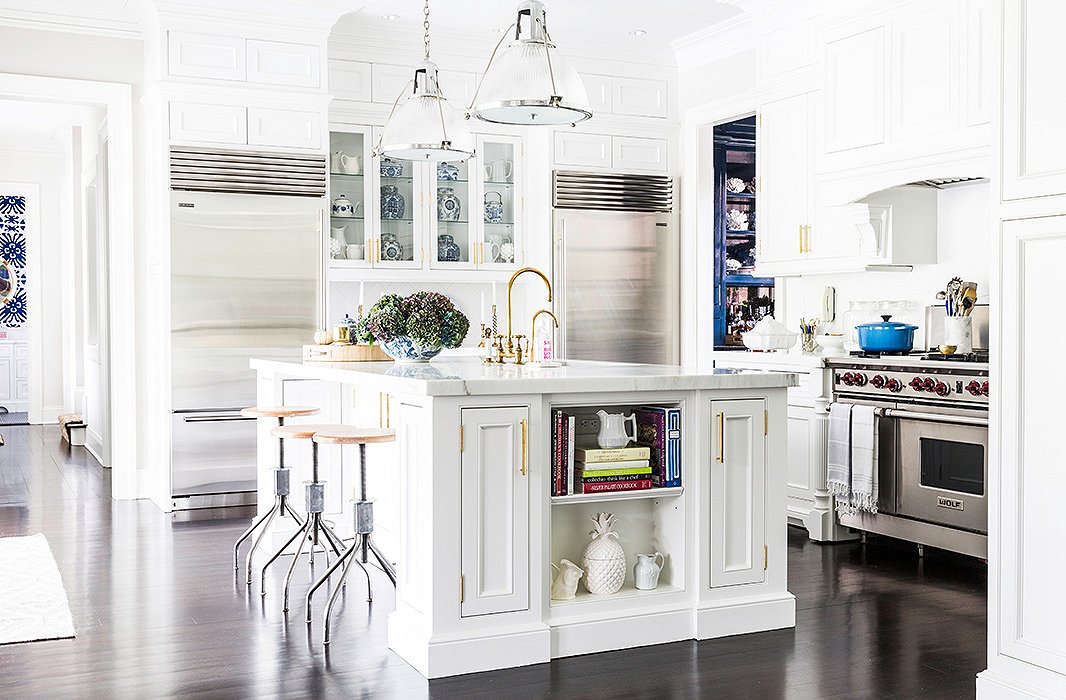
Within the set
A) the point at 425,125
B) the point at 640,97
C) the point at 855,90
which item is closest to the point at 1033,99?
the point at 425,125

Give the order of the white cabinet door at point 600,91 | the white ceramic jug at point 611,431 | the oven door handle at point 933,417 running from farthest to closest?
the white cabinet door at point 600,91, the oven door handle at point 933,417, the white ceramic jug at point 611,431

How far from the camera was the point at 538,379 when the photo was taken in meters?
3.45

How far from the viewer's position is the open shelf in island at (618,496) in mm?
3594

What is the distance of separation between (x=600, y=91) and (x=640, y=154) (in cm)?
50

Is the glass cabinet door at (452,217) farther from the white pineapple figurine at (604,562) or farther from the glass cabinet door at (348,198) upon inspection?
the white pineapple figurine at (604,562)

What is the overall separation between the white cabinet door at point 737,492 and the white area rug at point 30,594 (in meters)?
2.22

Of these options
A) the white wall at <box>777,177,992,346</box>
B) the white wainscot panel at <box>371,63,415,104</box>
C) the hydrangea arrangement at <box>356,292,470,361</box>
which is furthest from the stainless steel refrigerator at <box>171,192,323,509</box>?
the white wall at <box>777,177,992,346</box>

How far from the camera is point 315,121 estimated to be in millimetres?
6605

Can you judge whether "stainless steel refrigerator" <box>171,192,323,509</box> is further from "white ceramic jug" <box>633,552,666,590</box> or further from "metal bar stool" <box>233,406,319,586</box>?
"white ceramic jug" <box>633,552,666,590</box>

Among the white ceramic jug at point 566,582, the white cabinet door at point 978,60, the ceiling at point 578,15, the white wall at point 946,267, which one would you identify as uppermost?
the ceiling at point 578,15

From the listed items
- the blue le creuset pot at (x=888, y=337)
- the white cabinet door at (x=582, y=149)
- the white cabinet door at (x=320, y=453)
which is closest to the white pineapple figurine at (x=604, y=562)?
the white cabinet door at (x=320, y=453)

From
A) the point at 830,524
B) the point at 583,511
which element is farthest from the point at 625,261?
the point at 583,511

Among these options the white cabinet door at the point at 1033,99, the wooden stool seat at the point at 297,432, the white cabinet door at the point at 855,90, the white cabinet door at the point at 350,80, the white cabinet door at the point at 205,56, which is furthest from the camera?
the white cabinet door at the point at 350,80

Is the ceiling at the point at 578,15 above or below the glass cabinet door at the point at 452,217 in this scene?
above
